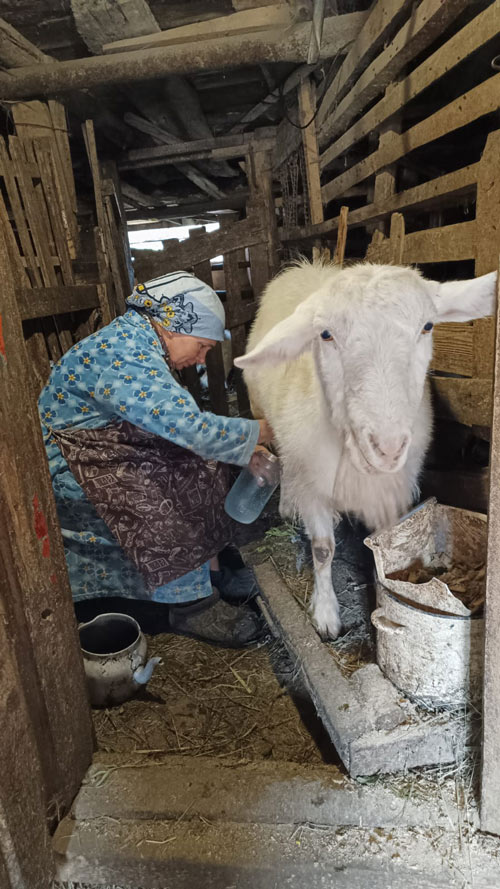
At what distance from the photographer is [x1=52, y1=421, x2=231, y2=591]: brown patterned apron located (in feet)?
8.89

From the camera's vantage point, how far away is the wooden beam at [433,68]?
1.86 m

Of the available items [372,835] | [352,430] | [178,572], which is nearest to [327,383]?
[352,430]

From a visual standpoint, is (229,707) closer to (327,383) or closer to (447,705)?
(447,705)

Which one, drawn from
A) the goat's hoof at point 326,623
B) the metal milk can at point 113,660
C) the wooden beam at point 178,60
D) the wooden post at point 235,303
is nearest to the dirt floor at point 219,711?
the metal milk can at point 113,660

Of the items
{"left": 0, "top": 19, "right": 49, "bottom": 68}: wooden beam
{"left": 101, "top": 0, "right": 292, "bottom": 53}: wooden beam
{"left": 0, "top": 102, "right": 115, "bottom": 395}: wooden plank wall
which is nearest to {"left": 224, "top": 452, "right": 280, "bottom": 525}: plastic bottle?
{"left": 0, "top": 102, "right": 115, "bottom": 395}: wooden plank wall

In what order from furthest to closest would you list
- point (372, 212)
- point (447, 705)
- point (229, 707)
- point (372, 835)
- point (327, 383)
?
1. point (372, 212)
2. point (229, 707)
3. point (327, 383)
4. point (447, 705)
5. point (372, 835)

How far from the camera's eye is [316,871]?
1.60 meters

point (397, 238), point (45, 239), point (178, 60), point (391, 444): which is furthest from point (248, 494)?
point (178, 60)

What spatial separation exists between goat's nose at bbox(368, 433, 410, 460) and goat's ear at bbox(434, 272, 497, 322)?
1.95ft

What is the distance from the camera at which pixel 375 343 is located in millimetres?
1900

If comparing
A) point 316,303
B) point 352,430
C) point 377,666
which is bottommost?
point 377,666

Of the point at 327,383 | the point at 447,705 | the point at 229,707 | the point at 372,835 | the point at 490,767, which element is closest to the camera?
the point at 490,767

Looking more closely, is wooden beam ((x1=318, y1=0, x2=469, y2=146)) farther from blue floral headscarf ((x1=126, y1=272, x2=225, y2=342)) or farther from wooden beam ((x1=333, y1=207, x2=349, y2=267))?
blue floral headscarf ((x1=126, y1=272, x2=225, y2=342))

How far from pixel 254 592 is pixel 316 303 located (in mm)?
2031
